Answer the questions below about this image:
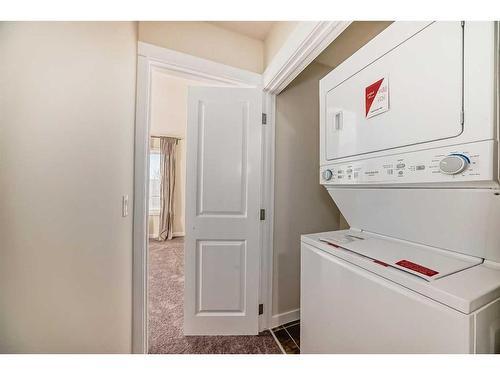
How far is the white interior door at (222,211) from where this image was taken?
162cm

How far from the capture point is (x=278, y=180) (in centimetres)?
183

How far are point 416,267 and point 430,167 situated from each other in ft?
1.18

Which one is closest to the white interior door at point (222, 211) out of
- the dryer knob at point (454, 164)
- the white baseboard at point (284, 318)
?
the white baseboard at point (284, 318)

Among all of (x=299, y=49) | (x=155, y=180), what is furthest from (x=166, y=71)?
(x=155, y=180)

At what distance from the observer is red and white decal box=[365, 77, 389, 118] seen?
879mm

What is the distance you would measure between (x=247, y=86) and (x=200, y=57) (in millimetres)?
423

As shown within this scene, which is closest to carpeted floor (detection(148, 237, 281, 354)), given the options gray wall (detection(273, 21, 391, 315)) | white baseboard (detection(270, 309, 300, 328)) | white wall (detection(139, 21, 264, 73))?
white baseboard (detection(270, 309, 300, 328))

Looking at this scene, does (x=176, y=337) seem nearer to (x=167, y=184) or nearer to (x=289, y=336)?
(x=289, y=336)

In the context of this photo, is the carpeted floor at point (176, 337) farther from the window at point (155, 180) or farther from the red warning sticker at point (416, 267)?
the window at point (155, 180)

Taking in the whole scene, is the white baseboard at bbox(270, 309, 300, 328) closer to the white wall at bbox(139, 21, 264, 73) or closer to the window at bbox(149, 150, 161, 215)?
the white wall at bbox(139, 21, 264, 73)

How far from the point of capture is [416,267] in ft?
2.38

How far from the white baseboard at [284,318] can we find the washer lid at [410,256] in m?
1.15
